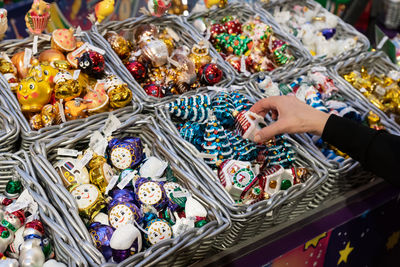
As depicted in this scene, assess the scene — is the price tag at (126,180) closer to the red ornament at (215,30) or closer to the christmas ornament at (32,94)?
the christmas ornament at (32,94)

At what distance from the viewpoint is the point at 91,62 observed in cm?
179

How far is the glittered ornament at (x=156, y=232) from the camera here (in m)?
1.34

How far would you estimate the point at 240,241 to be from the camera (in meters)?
1.59

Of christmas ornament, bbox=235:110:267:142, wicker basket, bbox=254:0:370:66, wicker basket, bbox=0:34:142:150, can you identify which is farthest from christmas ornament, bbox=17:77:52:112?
wicker basket, bbox=254:0:370:66

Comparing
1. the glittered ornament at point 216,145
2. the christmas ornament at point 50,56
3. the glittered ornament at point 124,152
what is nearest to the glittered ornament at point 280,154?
the glittered ornament at point 216,145

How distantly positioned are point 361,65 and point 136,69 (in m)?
1.29

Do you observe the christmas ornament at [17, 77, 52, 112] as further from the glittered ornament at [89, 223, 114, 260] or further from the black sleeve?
the black sleeve

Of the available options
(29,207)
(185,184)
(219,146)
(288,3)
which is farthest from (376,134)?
(288,3)

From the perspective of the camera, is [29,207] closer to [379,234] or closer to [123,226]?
[123,226]

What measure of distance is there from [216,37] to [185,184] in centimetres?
108

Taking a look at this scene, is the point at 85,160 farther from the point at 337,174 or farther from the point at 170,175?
the point at 337,174

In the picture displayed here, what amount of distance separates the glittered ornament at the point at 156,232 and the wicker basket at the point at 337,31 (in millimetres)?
1320

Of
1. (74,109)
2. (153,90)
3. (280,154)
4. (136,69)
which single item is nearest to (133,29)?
(136,69)

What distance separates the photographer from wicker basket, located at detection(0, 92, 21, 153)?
59.1 inches
